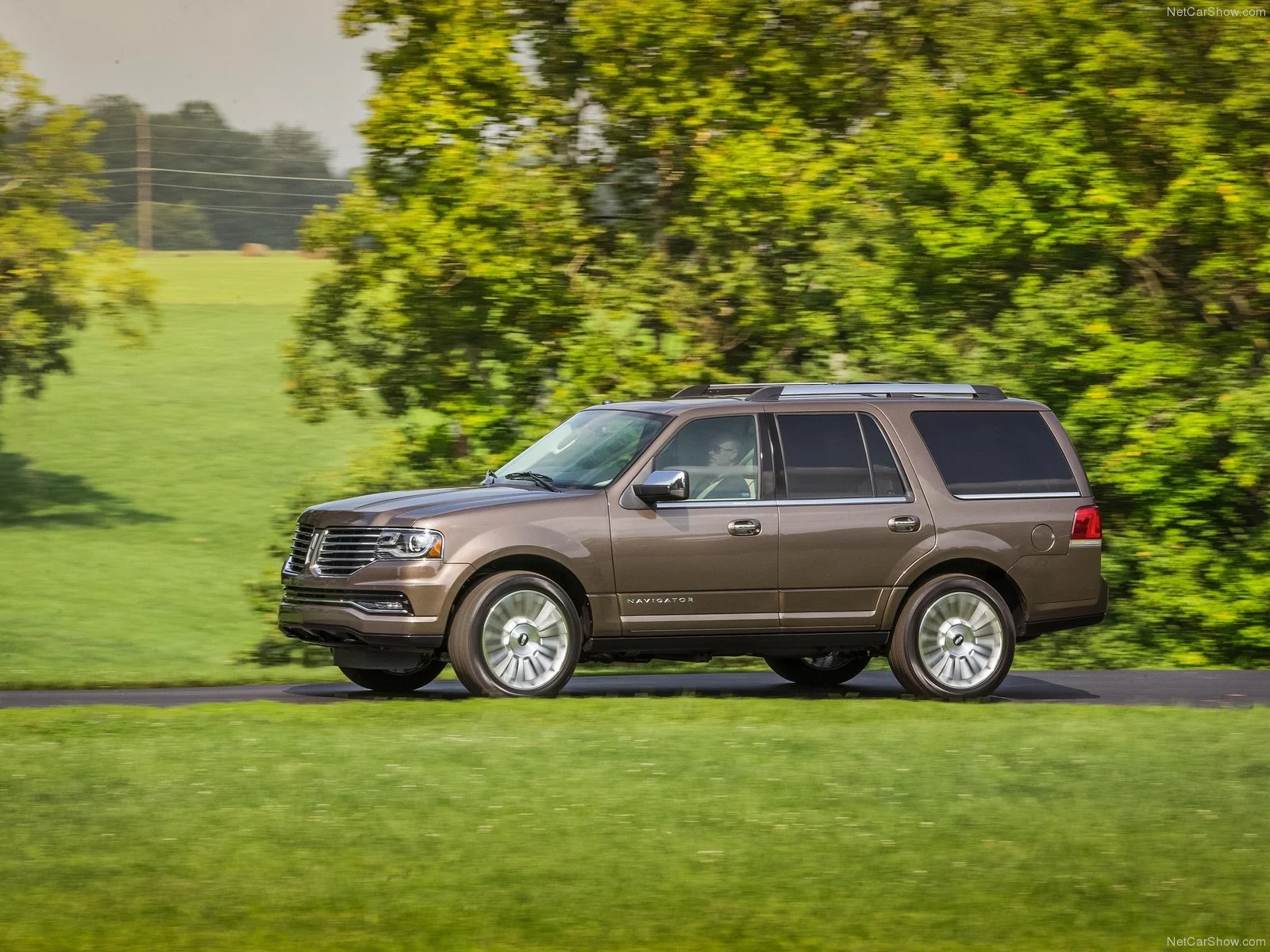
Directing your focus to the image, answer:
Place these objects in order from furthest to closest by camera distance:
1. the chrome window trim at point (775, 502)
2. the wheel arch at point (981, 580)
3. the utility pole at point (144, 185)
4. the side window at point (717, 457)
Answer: the utility pole at point (144, 185)
the wheel arch at point (981, 580)
the side window at point (717, 457)
the chrome window trim at point (775, 502)

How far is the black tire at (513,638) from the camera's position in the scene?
38.4 feet

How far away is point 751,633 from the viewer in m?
12.2

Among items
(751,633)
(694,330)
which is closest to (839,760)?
(751,633)

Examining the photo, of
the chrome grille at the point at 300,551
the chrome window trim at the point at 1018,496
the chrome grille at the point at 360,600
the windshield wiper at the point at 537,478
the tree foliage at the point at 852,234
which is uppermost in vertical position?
the tree foliage at the point at 852,234

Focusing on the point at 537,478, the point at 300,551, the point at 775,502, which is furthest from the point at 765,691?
the point at 300,551

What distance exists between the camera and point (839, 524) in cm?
1234

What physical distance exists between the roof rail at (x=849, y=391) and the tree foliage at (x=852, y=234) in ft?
21.9

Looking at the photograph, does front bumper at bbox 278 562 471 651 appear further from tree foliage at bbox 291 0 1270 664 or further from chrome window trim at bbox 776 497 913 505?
tree foliage at bbox 291 0 1270 664

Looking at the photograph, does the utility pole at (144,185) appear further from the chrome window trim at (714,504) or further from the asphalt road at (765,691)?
the chrome window trim at (714,504)

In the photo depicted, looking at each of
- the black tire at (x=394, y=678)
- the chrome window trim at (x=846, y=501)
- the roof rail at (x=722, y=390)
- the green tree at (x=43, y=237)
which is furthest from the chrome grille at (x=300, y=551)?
the green tree at (x=43, y=237)

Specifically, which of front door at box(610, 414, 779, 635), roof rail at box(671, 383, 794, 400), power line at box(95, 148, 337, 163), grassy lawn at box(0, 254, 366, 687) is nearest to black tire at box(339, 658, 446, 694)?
front door at box(610, 414, 779, 635)

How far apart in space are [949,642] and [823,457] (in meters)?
1.50

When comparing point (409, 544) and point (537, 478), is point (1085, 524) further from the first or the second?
point (409, 544)

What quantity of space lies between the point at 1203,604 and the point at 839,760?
1057cm
